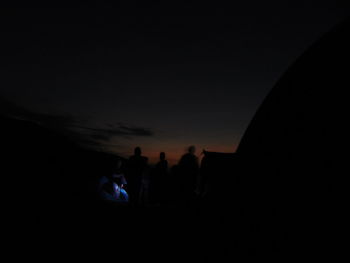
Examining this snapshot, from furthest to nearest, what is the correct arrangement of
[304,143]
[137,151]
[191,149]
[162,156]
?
[162,156] < [191,149] < [137,151] < [304,143]

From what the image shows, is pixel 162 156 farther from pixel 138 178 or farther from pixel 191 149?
pixel 138 178

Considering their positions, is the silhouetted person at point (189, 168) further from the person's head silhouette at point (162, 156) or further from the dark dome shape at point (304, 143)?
the dark dome shape at point (304, 143)

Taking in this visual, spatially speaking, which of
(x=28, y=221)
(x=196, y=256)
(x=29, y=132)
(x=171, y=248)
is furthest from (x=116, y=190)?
(x=196, y=256)

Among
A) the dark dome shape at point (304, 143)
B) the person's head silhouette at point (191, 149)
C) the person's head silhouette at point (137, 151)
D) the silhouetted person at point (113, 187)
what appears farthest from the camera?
the person's head silhouette at point (191, 149)

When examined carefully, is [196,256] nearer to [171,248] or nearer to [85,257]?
[171,248]

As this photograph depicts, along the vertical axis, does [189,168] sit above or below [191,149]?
below

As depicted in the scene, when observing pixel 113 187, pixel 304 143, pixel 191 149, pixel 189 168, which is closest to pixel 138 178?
pixel 113 187

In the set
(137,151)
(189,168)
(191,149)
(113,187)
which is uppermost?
(191,149)

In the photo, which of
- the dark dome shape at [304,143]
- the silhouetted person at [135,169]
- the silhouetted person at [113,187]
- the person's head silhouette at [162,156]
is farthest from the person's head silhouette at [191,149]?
the dark dome shape at [304,143]

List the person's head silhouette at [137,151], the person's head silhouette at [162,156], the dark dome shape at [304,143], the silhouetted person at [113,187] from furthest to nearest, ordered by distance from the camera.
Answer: the person's head silhouette at [162,156]
the silhouetted person at [113,187]
the person's head silhouette at [137,151]
the dark dome shape at [304,143]

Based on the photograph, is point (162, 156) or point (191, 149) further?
point (162, 156)

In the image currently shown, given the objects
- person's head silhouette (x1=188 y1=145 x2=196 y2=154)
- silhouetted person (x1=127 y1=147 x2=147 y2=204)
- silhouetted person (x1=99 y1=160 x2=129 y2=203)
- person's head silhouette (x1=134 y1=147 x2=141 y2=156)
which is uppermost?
person's head silhouette (x1=188 y1=145 x2=196 y2=154)

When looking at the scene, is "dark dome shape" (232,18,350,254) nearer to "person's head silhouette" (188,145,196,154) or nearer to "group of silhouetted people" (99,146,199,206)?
"group of silhouetted people" (99,146,199,206)

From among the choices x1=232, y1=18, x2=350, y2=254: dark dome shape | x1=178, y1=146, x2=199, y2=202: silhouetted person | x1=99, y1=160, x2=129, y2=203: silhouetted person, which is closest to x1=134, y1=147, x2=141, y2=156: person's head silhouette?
x1=99, y1=160, x2=129, y2=203: silhouetted person
